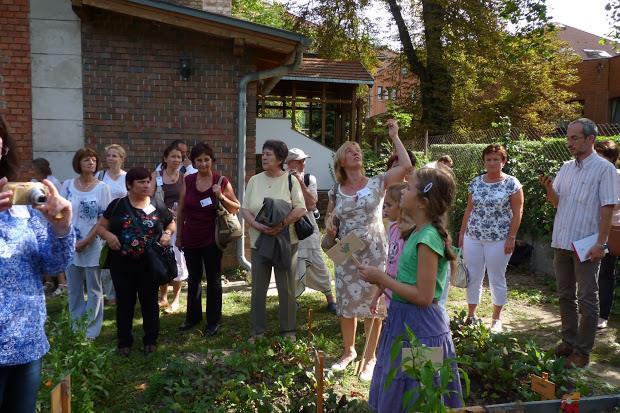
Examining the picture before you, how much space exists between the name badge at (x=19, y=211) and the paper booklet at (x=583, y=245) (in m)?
4.11

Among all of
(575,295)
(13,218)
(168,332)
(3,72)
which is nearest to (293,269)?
(168,332)

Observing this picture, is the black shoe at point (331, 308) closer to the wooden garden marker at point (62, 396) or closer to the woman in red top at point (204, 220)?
the woman in red top at point (204, 220)

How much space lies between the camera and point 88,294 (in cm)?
564

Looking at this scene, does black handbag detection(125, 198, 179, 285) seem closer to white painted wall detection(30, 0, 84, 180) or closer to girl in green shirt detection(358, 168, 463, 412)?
girl in green shirt detection(358, 168, 463, 412)

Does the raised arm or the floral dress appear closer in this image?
the raised arm

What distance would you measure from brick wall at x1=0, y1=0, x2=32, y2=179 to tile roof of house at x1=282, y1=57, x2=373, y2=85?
11119 millimetres

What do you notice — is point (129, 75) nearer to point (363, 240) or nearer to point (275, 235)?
point (275, 235)

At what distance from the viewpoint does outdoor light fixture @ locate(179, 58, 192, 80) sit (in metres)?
8.08

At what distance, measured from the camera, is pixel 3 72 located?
7652 millimetres

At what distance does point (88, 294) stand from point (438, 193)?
13.2ft

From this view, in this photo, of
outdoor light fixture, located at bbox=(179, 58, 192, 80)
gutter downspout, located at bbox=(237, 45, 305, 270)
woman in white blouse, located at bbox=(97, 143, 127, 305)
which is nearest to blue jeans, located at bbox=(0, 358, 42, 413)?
woman in white blouse, located at bbox=(97, 143, 127, 305)

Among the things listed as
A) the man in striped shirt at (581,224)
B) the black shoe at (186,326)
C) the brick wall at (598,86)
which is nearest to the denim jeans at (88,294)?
the black shoe at (186,326)

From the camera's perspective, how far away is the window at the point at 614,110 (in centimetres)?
2750

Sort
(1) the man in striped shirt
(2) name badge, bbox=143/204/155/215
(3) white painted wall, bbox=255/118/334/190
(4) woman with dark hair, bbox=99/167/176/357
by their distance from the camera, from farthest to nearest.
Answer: (3) white painted wall, bbox=255/118/334/190 < (2) name badge, bbox=143/204/155/215 < (4) woman with dark hair, bbox=99/167/176/357 < (1) the man in striped shirt
